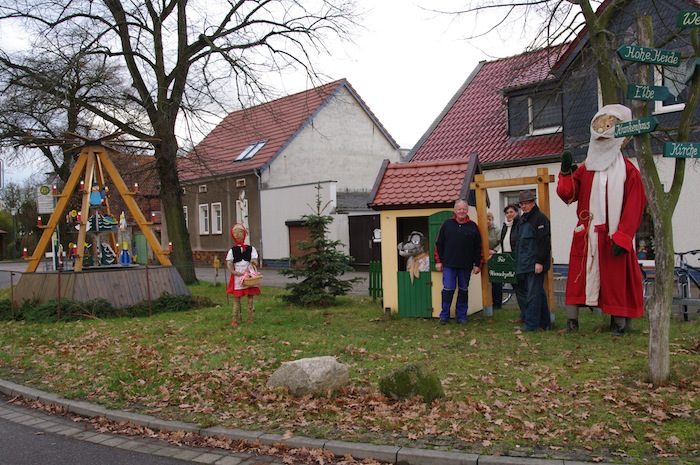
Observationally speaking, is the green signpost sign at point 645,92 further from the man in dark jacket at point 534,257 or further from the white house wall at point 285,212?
the white house wall at point 285,212

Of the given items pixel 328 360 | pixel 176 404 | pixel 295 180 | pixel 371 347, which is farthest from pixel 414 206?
pixel 295 180

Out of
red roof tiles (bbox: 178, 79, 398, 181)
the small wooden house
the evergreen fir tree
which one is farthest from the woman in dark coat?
red roof tiles (bbox: 178, 79, 398, 181)

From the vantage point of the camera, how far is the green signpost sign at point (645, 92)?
6094mm

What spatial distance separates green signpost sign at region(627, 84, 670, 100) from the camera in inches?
240

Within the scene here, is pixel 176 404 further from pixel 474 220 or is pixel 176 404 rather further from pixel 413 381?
pixel 474 220

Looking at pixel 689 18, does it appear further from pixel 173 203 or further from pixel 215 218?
pixel 215 218

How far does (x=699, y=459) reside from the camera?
15.0ft

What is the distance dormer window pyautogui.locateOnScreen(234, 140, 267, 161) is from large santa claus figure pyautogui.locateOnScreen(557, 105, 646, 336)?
85.2ft

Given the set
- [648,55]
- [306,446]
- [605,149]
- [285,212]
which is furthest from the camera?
[285,212]

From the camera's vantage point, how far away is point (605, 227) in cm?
853

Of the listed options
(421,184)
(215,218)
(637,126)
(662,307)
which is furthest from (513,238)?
(215,218)

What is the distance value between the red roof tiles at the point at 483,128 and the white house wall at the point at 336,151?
26.6 feet

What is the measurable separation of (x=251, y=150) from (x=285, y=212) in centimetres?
542

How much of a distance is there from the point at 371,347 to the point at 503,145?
14.4 m
